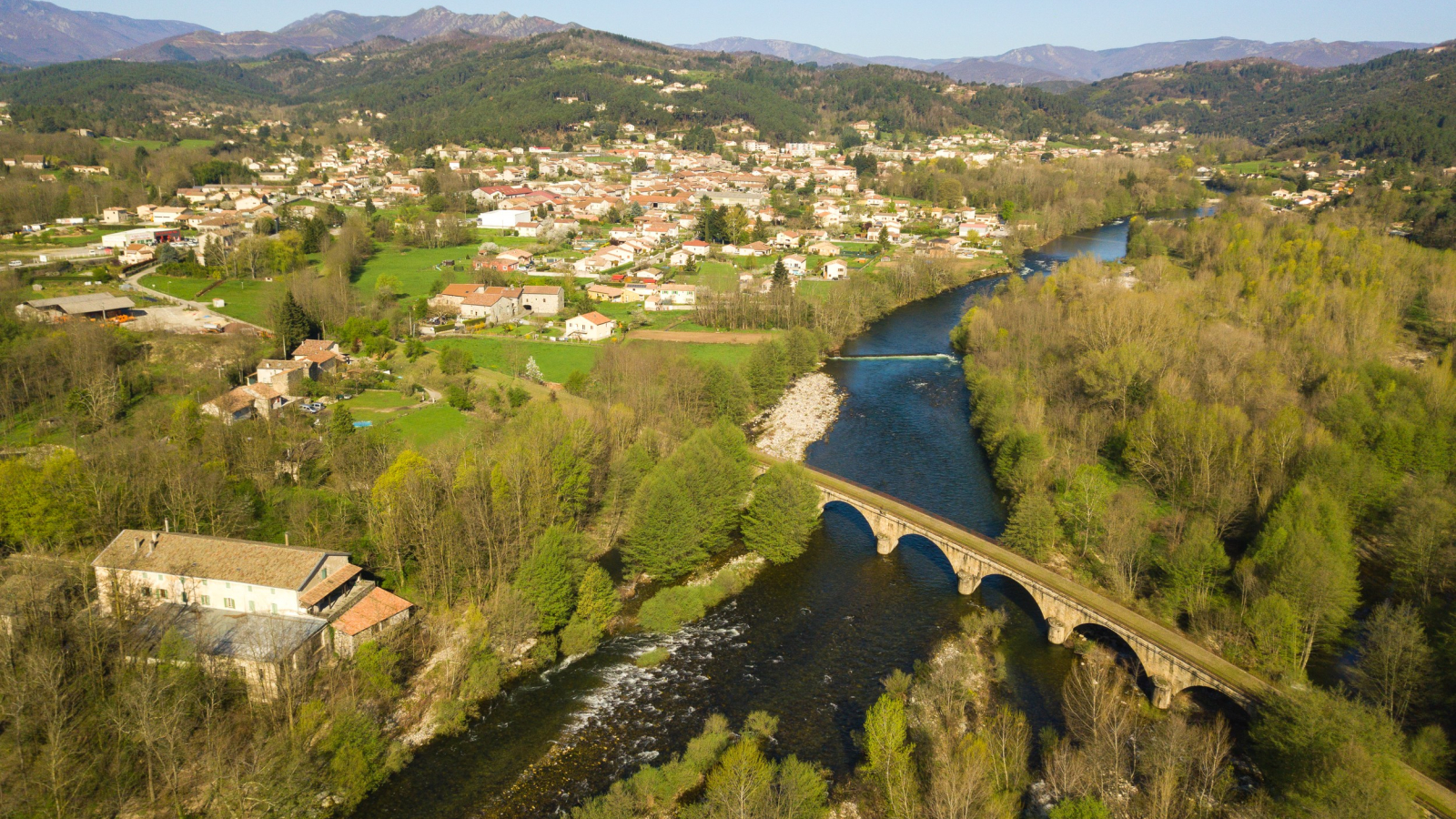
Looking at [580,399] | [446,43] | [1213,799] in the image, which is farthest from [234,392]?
[446,43]

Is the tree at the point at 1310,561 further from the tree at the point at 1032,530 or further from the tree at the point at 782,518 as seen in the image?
the tree at the point at 782,518

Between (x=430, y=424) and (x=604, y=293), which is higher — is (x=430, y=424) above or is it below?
below

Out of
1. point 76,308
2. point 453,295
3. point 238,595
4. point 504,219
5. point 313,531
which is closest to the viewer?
point 238,595

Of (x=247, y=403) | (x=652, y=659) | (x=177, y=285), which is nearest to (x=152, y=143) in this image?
(x=177, y=285)

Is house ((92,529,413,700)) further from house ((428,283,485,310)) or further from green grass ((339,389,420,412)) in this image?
house ((428,283,485,310))

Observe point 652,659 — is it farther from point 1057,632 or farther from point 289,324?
point 289,324

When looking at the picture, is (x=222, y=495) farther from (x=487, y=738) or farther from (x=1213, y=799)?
(x=1213, y=799)
